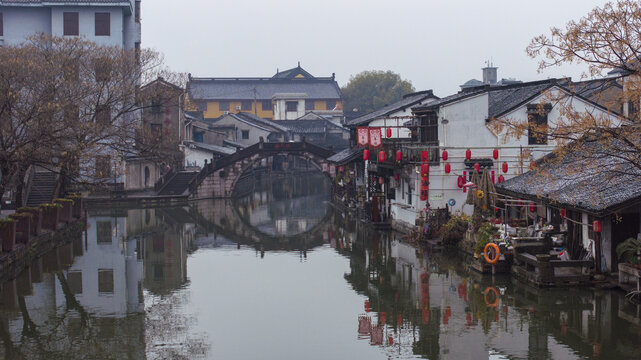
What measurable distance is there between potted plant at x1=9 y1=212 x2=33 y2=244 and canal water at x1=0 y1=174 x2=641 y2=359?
1.09 m

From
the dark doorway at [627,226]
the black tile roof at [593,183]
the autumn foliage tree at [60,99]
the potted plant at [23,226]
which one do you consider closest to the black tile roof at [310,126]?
the autumn foliage tree at [60,99]

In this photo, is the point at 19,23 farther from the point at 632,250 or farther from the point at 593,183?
the point at 632,250

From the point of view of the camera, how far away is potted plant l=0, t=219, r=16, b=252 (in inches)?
970

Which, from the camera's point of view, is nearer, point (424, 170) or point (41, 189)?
point (424, 170)

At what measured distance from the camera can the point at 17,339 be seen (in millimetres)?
16688

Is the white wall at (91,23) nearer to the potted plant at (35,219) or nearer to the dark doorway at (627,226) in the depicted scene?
the potted plant at (35,219)

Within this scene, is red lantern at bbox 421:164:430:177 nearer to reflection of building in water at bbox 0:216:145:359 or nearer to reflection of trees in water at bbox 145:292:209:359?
reflection of building in water at bbox 0:216:145:359

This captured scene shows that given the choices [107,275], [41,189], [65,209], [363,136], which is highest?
[363,136]

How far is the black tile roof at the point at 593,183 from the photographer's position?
17.8 meters

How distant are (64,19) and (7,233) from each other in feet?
103

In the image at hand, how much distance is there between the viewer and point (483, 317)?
18.4 m

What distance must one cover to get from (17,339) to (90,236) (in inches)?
756

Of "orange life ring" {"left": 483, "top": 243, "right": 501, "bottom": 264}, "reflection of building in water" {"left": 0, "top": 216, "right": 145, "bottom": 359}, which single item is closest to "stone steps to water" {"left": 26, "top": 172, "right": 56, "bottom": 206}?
"reflection of building in water" {"left": 0, "top": 216, "right": 145, "bottom": 359}

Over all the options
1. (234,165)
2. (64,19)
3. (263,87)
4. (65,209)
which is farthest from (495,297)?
(263,87)
